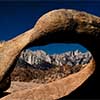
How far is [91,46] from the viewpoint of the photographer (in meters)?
7.79

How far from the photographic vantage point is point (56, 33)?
732 centimetres

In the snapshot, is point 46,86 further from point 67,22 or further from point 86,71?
point 67,22

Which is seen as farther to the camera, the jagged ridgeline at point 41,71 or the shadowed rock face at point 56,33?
the jagged ridgeline at point 41,71

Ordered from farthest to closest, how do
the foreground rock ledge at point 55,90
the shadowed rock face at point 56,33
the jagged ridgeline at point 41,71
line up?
the jagged ridgeline at point 41,71 < the foreground rock ledge at point 55,90 < the shadowed rock face at point 56,33

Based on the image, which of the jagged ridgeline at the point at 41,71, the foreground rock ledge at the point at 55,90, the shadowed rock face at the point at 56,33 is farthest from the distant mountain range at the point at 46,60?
the shadowed rock face at the point at 56,33

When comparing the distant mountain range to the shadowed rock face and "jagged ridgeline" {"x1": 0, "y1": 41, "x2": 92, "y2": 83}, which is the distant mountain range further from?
the shadowed rock face

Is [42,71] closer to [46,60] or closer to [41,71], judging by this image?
[41,71]

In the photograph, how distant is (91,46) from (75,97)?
107cm

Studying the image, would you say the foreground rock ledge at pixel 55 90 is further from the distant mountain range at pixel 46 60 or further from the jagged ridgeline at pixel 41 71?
the distant mountain range at pixel 46 60

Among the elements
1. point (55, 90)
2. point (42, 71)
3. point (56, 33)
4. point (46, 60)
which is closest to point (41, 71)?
point (42, 71)

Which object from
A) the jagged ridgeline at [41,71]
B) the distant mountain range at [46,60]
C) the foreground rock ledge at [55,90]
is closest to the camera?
the foreground rock ledge at [55,90]

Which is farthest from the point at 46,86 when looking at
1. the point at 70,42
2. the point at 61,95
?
the point at 70,42

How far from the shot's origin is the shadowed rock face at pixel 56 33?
725cm

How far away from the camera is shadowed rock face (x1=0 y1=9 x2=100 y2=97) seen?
725cm
